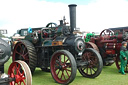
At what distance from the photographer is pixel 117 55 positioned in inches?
261

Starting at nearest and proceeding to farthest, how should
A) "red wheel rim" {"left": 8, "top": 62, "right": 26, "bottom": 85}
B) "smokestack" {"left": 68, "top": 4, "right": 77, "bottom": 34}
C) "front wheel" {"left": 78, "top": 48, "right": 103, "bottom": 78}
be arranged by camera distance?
1. "red wheel rim" {"left": 8, "top": 62, "right": 26, "bottom": 85}
2. "front wheel" {"left": 78, "top": 48, "right": 103, "bottom": 78}
3. "smokestack" {"left": 68, "top": 4, "right": 77, "bottom": 34}

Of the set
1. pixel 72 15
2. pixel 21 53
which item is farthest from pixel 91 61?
pixel 21 53

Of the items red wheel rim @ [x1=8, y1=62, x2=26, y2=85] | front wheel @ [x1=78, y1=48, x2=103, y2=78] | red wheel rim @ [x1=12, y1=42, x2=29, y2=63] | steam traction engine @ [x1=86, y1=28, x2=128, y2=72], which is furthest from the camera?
steam traction engine @ [x1=86, y1=28, x2=128, y2=72]

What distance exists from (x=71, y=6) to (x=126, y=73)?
305cm

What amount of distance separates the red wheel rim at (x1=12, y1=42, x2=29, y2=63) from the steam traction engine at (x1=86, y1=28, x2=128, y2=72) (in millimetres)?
2923

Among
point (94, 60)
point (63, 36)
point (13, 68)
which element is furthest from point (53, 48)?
point (13, 68)

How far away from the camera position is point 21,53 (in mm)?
5926

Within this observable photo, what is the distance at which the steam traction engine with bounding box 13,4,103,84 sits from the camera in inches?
194

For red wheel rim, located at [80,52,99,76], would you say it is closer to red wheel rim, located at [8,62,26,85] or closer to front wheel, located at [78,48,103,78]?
front wheel, located at [78,48,103,78]

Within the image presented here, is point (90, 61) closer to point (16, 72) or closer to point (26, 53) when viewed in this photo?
point (26, 53)

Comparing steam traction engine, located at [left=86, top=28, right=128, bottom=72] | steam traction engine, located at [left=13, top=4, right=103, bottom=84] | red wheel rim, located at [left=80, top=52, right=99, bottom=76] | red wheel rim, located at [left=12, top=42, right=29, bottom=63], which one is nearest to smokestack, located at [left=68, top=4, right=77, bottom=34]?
steam traction engine, located at [left=13, top=4, right=103, bottom=84]

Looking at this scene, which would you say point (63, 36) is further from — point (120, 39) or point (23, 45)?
point (120, 39)

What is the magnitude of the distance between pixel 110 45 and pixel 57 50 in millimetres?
2696

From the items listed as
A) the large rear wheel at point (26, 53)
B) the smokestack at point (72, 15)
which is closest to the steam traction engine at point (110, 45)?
the smokestack at point (72, 15)
